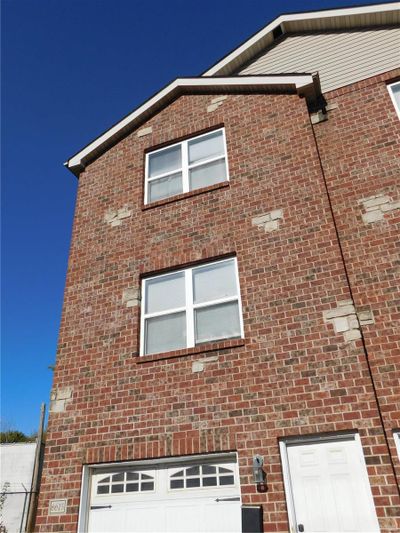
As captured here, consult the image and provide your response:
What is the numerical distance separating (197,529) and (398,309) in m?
4.19

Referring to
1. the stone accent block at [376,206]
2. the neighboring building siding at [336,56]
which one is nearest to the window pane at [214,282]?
the stone accent block at [376,206]

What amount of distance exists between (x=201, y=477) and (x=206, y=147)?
21.7ft

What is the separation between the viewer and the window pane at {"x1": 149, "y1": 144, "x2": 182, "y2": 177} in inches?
375

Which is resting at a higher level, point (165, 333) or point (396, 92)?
point (396, 92)

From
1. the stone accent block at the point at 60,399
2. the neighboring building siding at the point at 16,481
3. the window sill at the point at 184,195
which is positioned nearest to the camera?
the stone accent block at the point at 60,399

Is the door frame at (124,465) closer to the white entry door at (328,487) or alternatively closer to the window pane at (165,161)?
the white entry door at (328,487)

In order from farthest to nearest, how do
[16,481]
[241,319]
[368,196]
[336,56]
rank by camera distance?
[16,481] < [336,56] < [368,196] < [241,319]

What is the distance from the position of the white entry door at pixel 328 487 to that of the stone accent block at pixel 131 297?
3.60m

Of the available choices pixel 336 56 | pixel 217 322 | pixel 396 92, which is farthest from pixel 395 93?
pixel 217 322

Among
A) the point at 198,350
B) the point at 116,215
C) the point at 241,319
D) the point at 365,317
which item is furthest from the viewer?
the point at 116,215

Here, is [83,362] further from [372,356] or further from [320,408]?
[372,356]

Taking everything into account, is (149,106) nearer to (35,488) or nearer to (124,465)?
(124,465)

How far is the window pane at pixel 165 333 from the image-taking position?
7207 millimetres

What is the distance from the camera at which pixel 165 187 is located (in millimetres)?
9266
